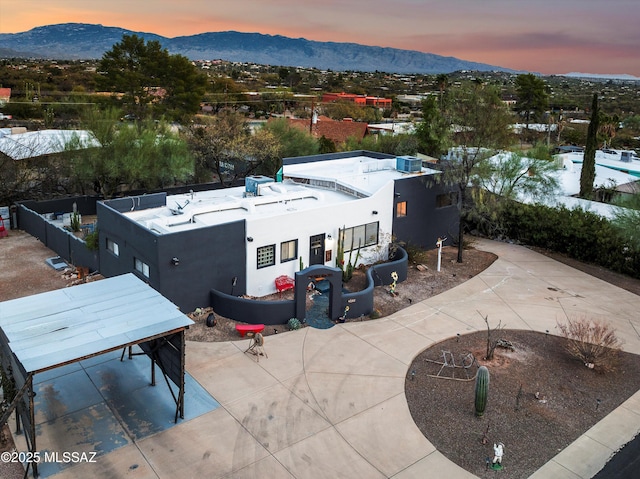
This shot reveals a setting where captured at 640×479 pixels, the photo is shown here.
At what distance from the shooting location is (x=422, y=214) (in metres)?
24.6

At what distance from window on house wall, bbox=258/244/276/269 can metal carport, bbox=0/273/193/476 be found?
19.8 feet

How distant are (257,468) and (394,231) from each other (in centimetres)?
1423

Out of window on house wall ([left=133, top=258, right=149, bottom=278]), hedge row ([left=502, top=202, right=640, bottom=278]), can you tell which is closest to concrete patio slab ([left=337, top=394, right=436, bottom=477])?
window on house wall ([left=133, top=258, right=149, bottom=278])

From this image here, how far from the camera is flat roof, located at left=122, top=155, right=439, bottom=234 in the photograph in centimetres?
1877

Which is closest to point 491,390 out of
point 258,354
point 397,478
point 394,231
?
point 397,478

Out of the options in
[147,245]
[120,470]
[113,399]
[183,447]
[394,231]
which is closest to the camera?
[120,470]

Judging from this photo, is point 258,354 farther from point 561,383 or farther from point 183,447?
point 561,383

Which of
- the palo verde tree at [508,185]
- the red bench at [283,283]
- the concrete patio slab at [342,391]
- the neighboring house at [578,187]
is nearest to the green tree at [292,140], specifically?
the neighboring house at [578,187]

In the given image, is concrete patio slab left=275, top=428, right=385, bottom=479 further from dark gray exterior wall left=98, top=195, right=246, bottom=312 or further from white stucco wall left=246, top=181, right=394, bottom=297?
white stucco wall left=246, top=181, right=394, bottom=297

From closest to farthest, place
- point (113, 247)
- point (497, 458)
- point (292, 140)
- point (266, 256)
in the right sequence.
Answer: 1. point (497, 458)
2. point (266, 256)
3. point (113, 247)
4. point (292, 140)

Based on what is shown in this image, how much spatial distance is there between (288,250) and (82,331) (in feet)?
31.4

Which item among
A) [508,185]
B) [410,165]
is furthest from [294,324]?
[508,185]

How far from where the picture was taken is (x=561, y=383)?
14484 millimetres

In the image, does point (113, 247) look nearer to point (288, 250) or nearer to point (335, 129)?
point (288, 250)
